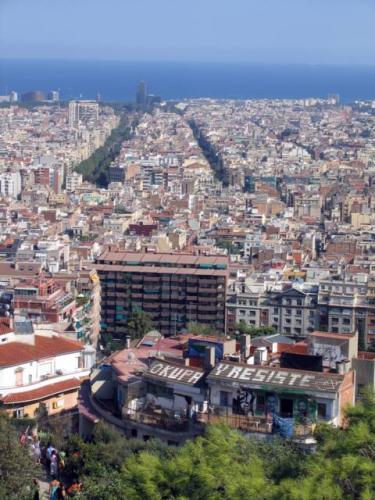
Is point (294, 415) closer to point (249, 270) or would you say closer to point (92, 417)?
point (92, 417)

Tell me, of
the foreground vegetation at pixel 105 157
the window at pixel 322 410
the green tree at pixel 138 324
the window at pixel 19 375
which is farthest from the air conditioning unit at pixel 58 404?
the foreground vegetation at pixel 105 157

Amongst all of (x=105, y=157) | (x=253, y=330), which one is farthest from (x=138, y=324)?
(x=105, y=157)

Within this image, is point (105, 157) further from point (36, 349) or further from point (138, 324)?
point (36, 349)

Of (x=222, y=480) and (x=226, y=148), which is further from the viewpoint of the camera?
(x=226, y=148)

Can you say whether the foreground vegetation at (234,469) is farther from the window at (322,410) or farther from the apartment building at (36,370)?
the apartment building at (36,370)

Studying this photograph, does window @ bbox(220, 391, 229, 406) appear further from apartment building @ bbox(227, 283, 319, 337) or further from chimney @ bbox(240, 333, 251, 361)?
apartment building @ bbox(227, 283, 319, 337)

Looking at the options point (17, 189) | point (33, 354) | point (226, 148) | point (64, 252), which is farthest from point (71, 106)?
point (33, 354)
